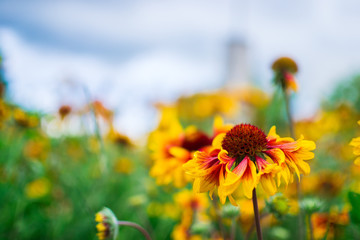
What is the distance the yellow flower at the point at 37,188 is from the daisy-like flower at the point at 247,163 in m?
1.10

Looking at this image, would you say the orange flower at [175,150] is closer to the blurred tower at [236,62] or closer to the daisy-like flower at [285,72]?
the daisy-like flower at [285,72]

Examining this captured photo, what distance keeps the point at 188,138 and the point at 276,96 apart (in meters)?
0.25

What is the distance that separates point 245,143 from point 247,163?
1.9 inches

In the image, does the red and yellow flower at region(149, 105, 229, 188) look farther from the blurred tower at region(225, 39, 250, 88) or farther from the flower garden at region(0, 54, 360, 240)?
the blurred tower at region(225, 39, 250, 88)

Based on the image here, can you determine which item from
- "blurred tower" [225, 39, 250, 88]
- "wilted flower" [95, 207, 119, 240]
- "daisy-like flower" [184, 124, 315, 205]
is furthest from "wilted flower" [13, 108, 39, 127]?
"blurred tower" [225, 39, 250, 88]

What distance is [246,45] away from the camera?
5.79 m

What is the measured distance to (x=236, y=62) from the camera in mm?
5883

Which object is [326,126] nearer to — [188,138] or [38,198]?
[188,138]

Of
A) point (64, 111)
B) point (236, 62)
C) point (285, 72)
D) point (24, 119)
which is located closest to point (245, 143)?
point (285, 72)

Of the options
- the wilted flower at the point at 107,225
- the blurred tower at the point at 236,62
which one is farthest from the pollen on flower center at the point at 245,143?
the blurred tower at the point at 236,62

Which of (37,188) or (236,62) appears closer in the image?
(37,188)

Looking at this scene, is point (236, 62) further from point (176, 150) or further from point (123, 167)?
point (176, 150)

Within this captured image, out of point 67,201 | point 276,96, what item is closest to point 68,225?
point 67,201

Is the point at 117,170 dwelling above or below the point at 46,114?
below
